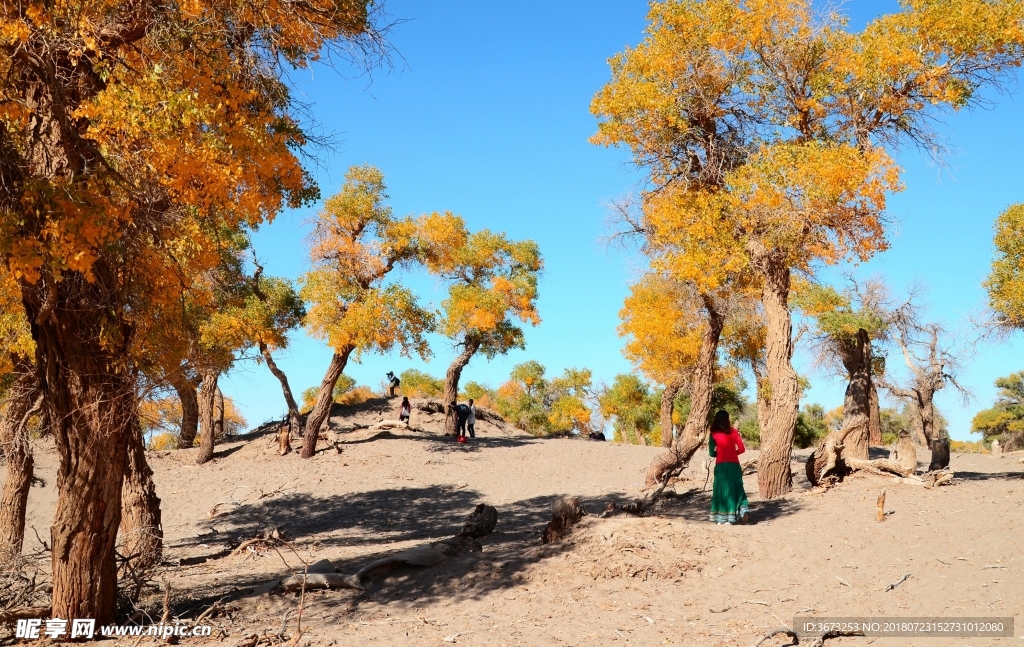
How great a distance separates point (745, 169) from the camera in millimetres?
12234

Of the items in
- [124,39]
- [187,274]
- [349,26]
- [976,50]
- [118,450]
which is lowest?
[118,450]

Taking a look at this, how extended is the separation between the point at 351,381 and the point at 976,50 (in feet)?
122

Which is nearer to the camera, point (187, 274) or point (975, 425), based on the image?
point (187, 274)

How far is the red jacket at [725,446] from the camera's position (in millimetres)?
10094

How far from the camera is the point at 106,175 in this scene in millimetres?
6016

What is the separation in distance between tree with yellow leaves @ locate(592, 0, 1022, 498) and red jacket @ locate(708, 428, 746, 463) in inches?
90.7

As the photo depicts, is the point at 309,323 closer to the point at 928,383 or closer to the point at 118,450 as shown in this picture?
the point at 118,450

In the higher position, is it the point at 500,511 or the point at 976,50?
the point at 976,50

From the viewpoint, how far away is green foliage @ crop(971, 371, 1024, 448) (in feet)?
140

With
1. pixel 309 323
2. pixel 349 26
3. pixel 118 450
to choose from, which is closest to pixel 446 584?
pixel 118 450

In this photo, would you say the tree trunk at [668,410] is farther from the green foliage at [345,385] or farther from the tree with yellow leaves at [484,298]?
the green foliage at [345,385]

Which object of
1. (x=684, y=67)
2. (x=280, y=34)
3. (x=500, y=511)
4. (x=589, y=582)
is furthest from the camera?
(x=500, y=511)

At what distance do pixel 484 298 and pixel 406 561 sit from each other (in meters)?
18.0

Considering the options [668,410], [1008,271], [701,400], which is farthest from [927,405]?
[701,400]
